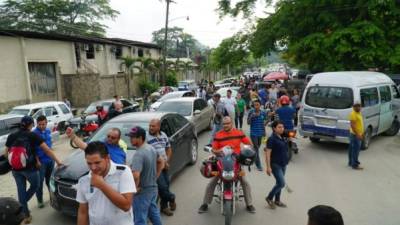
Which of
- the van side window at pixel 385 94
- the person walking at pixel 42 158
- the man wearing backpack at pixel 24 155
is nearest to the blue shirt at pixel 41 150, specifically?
the person walking at pixel 42 158

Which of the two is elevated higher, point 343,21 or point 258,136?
point 343,21

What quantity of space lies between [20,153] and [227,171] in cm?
318

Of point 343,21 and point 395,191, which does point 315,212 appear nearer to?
point 395,191

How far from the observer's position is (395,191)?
6.70 m

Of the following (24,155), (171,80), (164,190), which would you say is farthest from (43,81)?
(164,190)

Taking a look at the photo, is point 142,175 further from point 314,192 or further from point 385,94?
point 385,94

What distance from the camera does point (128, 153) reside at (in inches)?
230

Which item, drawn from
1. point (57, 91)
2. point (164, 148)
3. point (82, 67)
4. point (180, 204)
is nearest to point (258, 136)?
point (180, 204)

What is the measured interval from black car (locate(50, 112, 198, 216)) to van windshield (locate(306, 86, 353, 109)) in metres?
3.99

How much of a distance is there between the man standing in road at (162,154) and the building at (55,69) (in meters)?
17.9

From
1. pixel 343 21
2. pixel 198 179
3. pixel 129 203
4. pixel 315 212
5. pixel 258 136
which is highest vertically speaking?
pixel 343 21

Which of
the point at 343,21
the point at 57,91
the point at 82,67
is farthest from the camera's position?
the point at 82,67

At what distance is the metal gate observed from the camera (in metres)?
23.0

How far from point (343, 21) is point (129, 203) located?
1971cm
